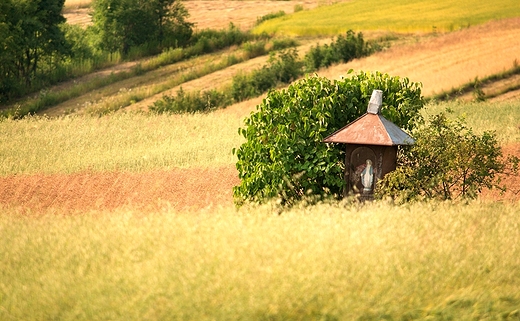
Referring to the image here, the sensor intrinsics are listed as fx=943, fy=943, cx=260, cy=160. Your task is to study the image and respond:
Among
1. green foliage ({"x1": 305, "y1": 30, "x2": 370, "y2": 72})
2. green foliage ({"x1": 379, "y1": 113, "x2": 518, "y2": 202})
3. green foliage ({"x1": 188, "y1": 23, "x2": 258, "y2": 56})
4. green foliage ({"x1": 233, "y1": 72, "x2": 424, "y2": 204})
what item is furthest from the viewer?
green foliage ({"x1": 188, "y1": 23, "x2": 258, "y2": 56})

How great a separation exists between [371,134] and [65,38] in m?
34.9

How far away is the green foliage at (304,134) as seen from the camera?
13.4 m

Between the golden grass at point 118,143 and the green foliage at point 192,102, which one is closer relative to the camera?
the golden grass at point 118,143

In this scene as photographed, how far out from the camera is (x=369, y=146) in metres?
12.7

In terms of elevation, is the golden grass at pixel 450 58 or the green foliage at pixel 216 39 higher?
the golden grass at pixel 450 58

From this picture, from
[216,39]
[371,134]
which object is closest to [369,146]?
[371,134]

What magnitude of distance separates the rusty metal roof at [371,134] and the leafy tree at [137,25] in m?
33.0

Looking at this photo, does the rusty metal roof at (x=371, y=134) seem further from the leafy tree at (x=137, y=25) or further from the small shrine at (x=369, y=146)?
the leafy tree at (x=137, y=25)

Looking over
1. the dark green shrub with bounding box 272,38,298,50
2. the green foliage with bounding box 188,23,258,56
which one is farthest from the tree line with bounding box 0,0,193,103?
the dark green shrub with bounding box 272,38,298,50

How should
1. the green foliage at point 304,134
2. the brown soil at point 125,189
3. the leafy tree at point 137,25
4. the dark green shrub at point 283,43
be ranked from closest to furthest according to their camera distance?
1. the green foliage at point 304,134
2. the brown soil at point 125,189
3. the dark green shrub at point 283,43
4. the leafy tree at point 137,25

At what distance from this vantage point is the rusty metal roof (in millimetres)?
12375

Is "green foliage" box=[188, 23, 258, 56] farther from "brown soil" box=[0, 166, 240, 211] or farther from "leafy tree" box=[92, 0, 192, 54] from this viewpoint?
"brown soil" box=[0, 166, 240, 211]

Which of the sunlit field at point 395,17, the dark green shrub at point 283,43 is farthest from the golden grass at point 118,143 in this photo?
the sunlit field at point 395,17

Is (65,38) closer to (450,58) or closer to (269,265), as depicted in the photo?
(450,58)
